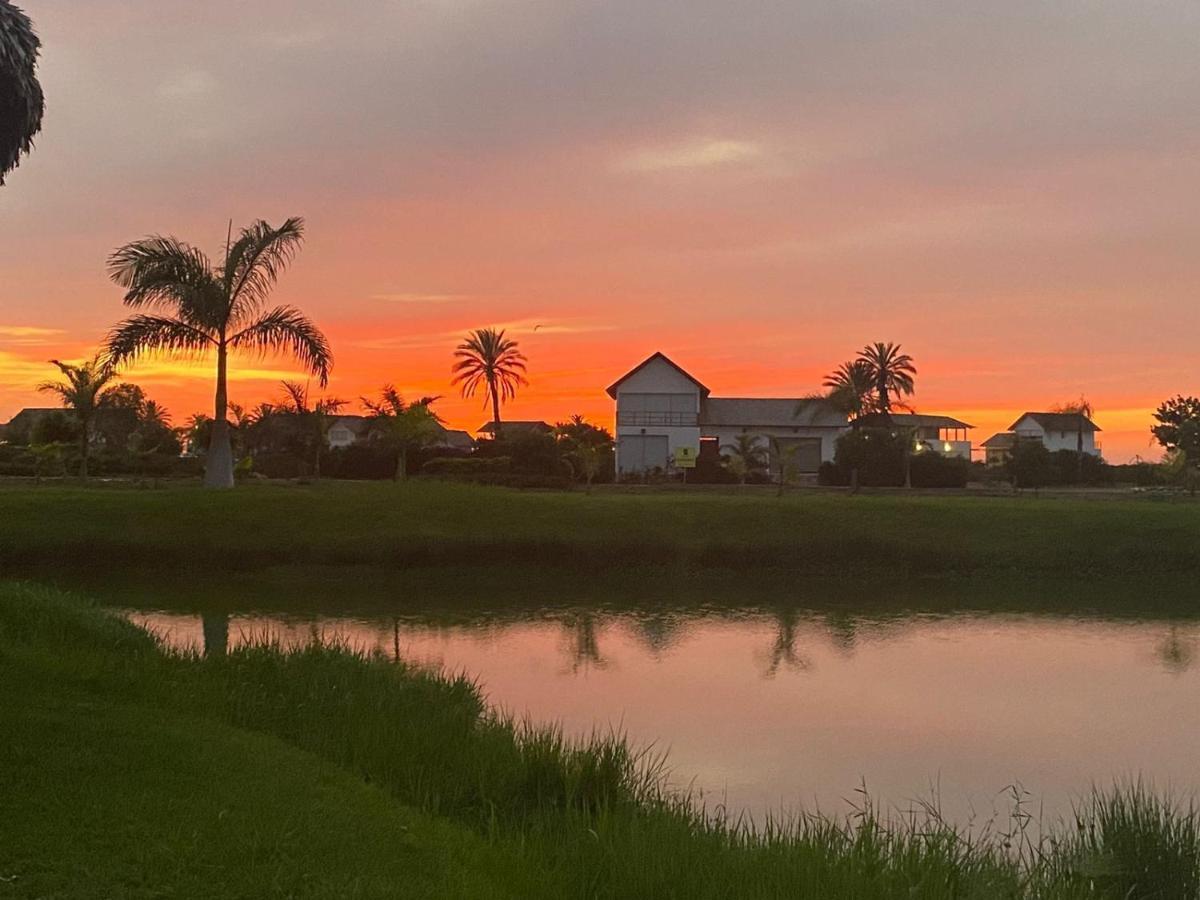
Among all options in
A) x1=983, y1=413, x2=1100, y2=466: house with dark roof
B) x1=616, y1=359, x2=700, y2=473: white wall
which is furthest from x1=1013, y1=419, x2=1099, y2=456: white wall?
x1=616, y1=359, x2=700, y2=473: white wall

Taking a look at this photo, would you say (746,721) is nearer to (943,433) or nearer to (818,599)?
(818,599)

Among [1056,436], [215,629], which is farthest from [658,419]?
[215,629]

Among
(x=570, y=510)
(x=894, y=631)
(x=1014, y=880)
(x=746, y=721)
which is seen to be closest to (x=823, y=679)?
(x=746, y=721)

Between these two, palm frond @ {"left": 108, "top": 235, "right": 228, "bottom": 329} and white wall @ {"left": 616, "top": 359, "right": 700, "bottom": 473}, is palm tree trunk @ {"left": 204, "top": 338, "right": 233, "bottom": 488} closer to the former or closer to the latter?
palm frond @ {"left": 108, "top": 235, "right": 228, "bottom": 329}

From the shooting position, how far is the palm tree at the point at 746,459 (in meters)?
48.9

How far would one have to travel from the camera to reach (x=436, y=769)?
8438mm

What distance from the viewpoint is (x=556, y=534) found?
27344 millimetres

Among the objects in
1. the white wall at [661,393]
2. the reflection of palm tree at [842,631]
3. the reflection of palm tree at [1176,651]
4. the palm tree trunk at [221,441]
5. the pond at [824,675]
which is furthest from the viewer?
the white wall at [661,393]

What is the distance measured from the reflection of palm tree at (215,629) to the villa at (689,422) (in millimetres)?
41377

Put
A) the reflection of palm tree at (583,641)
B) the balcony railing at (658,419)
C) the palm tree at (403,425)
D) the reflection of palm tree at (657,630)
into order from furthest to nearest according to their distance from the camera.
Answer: the balcony railing at (658,419) → the palm tree at (403,425) → the reflection of palm tree at (657,630) → the reflection of palm tree at (583,641)

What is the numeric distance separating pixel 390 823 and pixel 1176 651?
13.8m

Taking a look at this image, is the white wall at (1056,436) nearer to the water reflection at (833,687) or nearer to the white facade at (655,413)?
the white facade at (655,413)

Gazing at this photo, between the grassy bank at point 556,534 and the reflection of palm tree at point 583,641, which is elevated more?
the grassy bank at point 556,534

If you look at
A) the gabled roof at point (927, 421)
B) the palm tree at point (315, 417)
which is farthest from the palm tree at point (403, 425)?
the gabled roof at point (927, 421)
